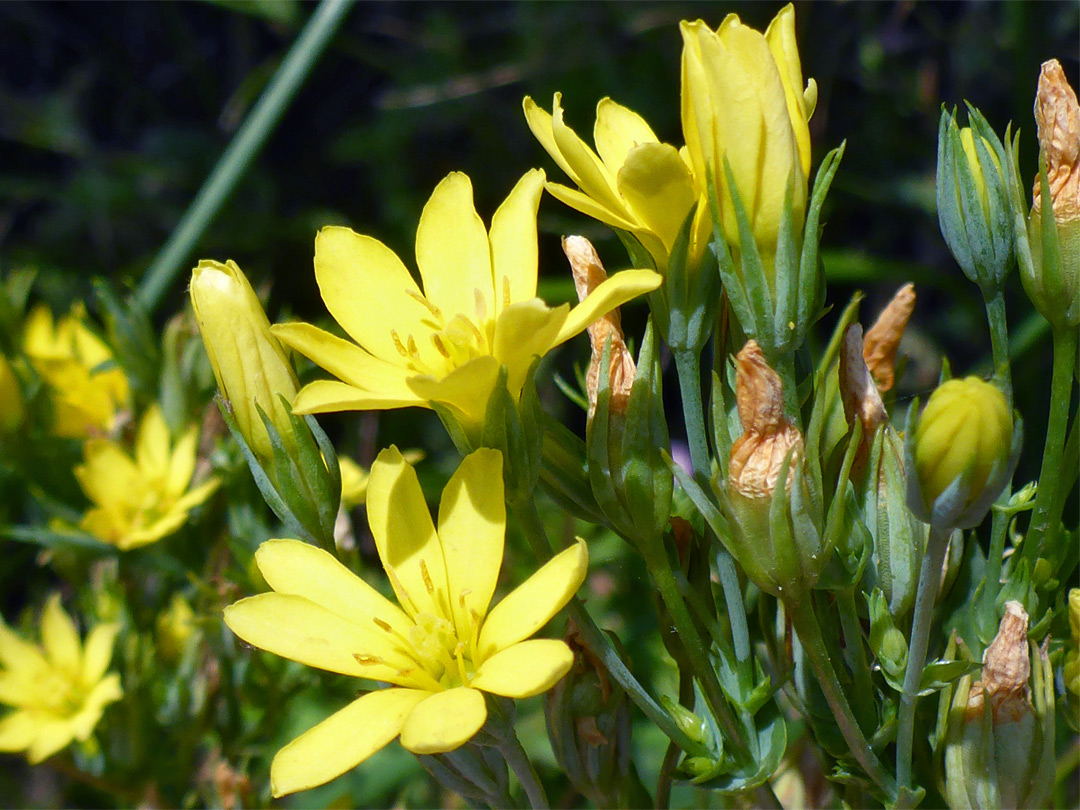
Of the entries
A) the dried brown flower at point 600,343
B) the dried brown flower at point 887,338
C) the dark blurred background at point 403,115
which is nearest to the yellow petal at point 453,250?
the dried brown flower at point 600,343

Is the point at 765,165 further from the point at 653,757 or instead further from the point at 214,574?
the point at 653,757

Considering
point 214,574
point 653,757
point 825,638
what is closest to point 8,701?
point 214,574

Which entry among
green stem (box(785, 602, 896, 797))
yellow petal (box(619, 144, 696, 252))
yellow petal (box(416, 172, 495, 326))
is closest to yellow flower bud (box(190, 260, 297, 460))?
yellow petal (box(416, 172, 495, 326))

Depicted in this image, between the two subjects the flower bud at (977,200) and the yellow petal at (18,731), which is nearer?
the flower bud at (977,200)

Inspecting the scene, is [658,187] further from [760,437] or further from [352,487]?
[352,487]

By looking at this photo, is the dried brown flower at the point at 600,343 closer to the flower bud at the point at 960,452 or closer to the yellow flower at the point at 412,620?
the yellow flower at the point at 412,620

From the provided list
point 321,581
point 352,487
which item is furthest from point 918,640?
point 352,487
